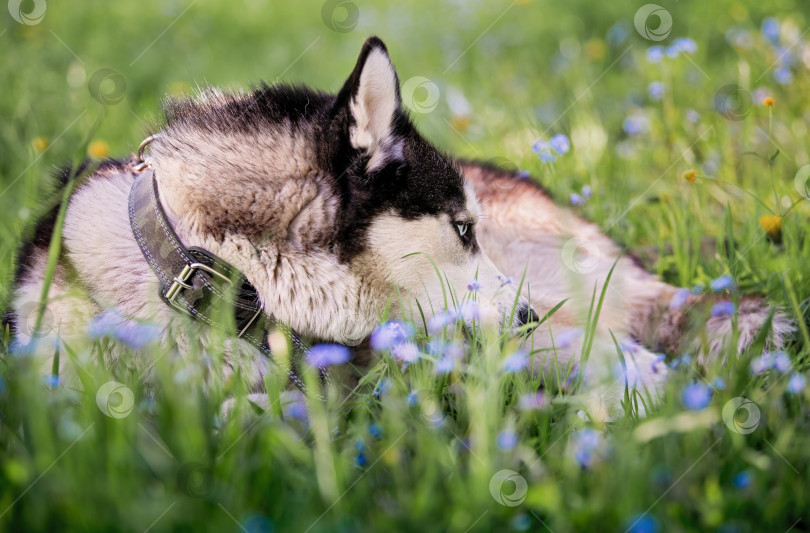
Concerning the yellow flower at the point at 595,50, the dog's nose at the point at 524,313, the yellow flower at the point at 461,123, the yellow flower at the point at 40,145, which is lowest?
the dog's nose at the point at 524,313

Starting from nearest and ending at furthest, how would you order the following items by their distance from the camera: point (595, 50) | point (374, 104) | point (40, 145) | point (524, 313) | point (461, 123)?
point (374, 104) → point (524, 313) → point (40, 145) → point (461, 123) → point (595, 50)

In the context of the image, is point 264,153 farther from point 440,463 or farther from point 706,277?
point 706,277

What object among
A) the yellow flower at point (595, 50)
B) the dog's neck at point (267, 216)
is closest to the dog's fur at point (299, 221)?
the dog's neck at point (267, 216)

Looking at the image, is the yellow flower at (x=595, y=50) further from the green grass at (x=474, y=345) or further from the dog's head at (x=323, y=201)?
the dog's head at (x=323, y=201)

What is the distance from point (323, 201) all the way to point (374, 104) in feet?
1.28

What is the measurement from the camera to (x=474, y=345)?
6.19 feet

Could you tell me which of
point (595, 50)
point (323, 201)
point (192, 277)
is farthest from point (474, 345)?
point (595, 50)

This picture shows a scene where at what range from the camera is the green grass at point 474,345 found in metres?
1.27

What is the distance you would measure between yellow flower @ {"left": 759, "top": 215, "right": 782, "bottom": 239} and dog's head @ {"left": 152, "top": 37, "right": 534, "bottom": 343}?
129cm

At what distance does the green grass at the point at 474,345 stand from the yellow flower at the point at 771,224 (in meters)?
0.06

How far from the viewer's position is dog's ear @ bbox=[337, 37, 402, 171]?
79.0 inches

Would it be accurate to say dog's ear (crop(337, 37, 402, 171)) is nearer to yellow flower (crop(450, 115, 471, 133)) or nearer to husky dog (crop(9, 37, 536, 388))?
husky dog (crop(9, 37, 536, 388))

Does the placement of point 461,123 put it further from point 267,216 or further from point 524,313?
point 267,216

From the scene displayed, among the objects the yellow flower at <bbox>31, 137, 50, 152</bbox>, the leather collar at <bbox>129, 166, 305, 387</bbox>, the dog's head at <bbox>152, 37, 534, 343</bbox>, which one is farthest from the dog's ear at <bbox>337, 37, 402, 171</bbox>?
the yellow flower at <bbox>31, 137, 50, 152</bbox>
